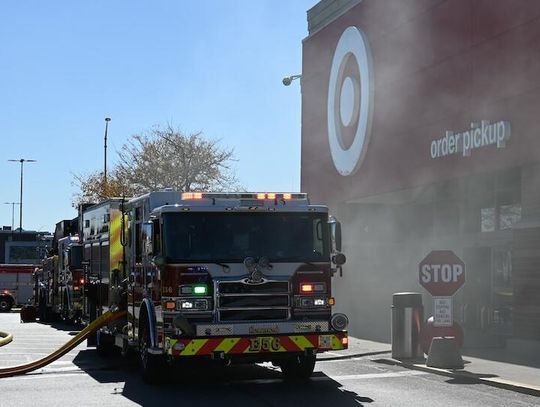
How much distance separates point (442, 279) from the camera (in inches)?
622

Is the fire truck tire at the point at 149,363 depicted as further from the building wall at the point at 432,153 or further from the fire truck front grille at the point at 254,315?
the building wall at the point at 432,153

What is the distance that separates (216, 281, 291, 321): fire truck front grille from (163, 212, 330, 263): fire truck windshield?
35cm

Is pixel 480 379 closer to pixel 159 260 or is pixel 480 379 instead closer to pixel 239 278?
pixel 239 278

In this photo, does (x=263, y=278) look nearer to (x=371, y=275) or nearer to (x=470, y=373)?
(x=470, y=373)

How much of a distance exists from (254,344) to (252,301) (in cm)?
55

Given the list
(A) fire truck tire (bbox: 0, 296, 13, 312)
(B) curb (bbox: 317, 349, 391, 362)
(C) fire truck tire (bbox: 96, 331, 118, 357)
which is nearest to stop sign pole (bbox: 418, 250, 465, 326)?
(B) curb (bbox: 317, 349, 391, 362)

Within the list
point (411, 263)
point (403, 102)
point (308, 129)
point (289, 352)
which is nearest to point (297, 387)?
point (289, 352)

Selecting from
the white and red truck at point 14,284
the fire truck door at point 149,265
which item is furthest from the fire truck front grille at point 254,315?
the white and red truck at point 14,284

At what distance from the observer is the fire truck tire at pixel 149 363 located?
13.6 m

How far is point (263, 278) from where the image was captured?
12820mm

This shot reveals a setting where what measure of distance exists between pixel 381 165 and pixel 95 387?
15.8 meters

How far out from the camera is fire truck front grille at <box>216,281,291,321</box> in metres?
12.7

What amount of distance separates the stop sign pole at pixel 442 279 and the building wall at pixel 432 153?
367cm

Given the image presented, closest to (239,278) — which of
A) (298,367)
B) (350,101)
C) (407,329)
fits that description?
(298,367)
